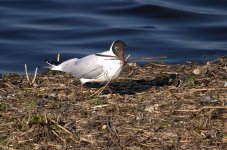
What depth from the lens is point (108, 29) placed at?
742 inches

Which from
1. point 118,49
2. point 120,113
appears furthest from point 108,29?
point 120,113

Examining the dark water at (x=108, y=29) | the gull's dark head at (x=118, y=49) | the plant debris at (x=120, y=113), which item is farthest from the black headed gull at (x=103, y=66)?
the dark water at (x=108, y=29)

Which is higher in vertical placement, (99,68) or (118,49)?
(118,49)

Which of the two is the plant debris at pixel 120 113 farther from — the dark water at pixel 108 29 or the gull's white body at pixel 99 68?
the dark water at pixel 108 29

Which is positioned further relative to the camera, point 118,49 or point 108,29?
point 108,29

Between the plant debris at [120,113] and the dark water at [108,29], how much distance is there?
5.44 m

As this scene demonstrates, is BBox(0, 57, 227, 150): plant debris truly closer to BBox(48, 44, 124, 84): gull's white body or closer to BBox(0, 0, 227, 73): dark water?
BBox(48, 44, 124, 84): gull's white body

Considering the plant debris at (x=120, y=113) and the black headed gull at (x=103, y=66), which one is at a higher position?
the black headed gull at (x=103, y=66)

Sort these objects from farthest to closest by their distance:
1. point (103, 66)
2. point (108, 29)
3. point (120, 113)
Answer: point (108, 29) < point (103, 66) < point (120, 113)

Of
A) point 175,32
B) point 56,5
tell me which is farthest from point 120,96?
point 56,5

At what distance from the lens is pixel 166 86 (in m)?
9.98

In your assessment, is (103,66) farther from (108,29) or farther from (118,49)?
(108,29)

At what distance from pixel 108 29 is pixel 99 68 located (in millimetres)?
9027

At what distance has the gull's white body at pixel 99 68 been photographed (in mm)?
9802
